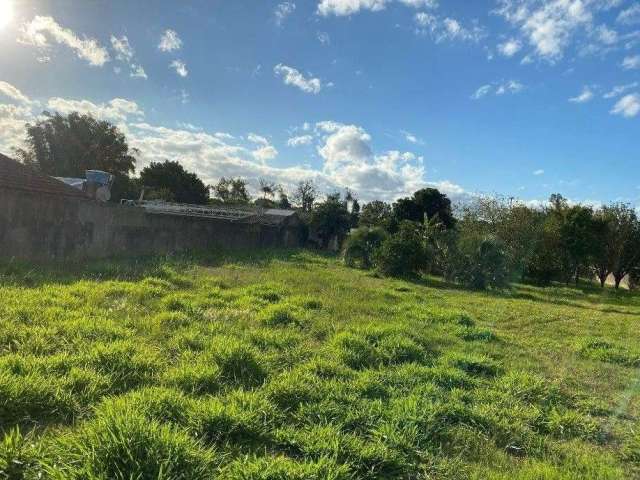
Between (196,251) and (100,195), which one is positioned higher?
(100,195)

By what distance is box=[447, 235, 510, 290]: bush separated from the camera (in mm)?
18281

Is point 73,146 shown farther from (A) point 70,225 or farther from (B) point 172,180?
(A) point 70,225

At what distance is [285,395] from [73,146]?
42.1 meters

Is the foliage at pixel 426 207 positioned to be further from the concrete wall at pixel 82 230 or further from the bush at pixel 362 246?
the concrete wall at pixel 82 230

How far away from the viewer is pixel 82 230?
12.5 m

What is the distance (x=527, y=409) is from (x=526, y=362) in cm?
194

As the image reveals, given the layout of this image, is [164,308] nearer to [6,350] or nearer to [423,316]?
[6,350]

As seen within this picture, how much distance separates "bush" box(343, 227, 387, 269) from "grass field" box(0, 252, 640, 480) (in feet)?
48.5

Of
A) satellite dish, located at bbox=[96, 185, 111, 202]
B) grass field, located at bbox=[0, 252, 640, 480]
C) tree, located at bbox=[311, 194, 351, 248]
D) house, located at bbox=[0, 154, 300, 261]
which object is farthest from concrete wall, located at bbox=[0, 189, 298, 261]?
tree, located at bbox=[311, 194, 351, 248]

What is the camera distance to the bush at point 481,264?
18281mm

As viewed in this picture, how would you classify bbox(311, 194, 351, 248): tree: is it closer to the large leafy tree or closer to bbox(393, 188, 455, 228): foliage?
bbox(393, 188, 455, 228): foliage

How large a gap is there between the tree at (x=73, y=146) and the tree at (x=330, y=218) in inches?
770

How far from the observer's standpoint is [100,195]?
15.8m

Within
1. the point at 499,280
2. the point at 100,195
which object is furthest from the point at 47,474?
the point at 499,280
